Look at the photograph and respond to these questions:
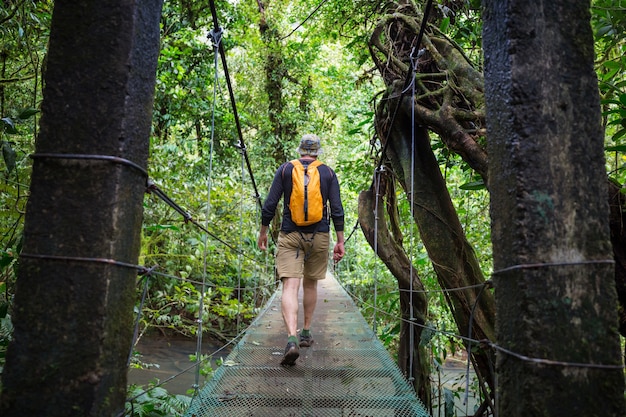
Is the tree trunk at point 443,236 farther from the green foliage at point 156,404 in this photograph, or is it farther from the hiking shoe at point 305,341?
the green foliage at point 156,404

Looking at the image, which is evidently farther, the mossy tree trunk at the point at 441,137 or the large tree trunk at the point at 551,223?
the mossy tree trunk at the point at 441,137

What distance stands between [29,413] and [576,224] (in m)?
0.81

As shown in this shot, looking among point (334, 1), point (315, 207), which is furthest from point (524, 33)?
point (334, 1)

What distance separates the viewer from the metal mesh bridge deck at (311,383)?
133 cm

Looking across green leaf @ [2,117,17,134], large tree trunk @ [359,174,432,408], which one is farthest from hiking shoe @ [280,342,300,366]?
green leaf @ [2,117,17,134]

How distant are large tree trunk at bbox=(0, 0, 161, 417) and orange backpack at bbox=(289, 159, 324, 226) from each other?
3.83ft

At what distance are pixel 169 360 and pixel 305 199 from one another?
12.1 ft

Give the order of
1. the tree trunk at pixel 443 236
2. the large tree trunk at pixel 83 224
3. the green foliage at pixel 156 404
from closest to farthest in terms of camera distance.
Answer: the large tree trunk at pixel 83 224 → the green foliage at pixel 156 404 → the tree trunk at pixel 443 236

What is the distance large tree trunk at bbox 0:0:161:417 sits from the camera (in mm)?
635

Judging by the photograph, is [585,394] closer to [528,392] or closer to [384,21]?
[528,392]

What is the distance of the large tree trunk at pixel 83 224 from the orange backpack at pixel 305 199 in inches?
45.9

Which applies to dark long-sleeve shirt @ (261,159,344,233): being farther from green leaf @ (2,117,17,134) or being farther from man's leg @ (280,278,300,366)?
green leaf @ (2,117,17,134)

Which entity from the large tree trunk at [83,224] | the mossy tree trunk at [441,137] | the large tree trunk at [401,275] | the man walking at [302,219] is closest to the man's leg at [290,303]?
the man walking at [302,219]

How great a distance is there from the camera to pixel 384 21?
→ 246 cm
